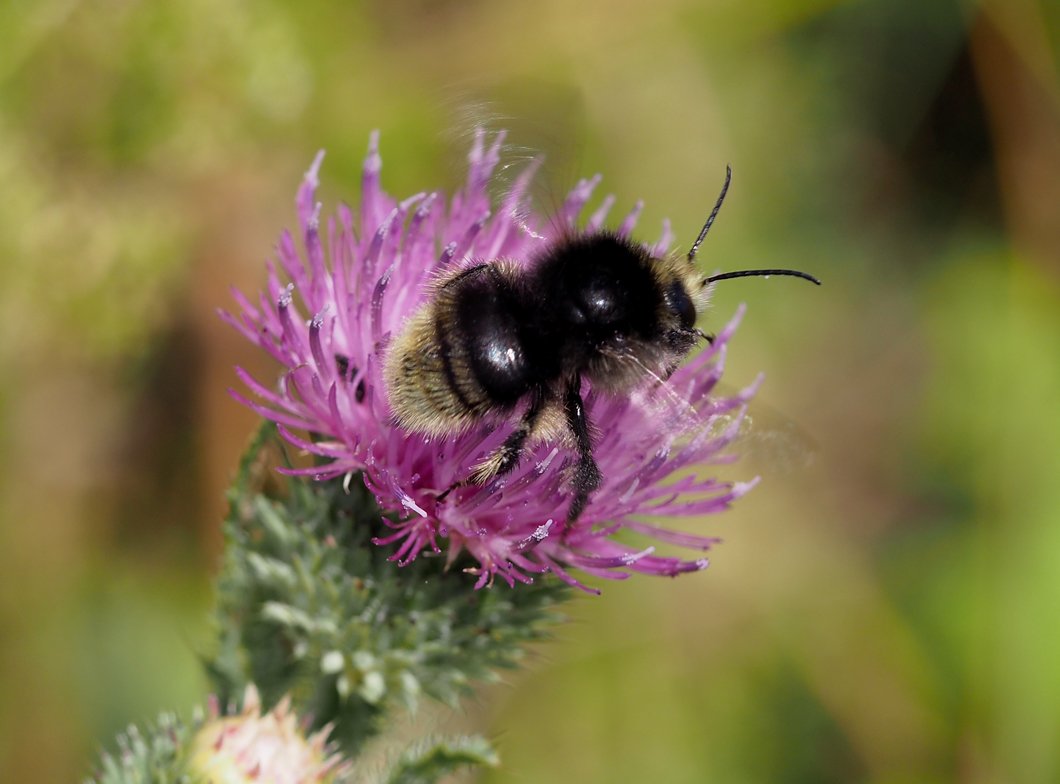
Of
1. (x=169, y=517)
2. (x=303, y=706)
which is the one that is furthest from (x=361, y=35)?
(x=303, y=706)

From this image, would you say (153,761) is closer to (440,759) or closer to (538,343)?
(440,759)

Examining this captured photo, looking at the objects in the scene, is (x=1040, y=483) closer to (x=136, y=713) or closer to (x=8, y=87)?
(x=136, y=713)

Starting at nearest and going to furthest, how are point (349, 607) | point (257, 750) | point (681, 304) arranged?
point (681, 304), point (257, 750), point (349, 607)

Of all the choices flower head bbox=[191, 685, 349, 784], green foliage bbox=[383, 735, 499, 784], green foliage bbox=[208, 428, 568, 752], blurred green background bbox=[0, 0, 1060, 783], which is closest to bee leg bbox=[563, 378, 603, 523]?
green foliage bbox=[208, 428, 568, 752]

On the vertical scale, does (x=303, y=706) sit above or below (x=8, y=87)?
below

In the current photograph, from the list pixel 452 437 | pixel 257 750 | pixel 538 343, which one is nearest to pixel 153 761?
pixel 257 750

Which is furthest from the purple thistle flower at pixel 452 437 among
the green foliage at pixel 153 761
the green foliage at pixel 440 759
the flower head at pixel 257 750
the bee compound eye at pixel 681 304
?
the green foliage at pixel 153 761
